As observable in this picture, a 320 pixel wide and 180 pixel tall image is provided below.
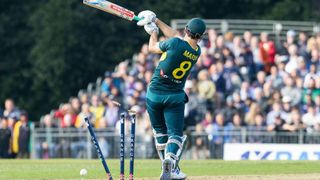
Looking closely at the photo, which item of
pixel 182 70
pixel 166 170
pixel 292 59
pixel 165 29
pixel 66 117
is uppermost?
pixel 292 59

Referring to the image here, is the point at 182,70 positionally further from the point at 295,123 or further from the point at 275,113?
the point at 275,113

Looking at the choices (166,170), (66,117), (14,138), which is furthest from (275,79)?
(166,170)

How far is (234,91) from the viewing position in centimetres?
3303

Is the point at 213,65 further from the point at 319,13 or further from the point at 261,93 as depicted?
the point at 319,13

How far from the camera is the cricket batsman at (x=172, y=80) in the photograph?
19.3 meters

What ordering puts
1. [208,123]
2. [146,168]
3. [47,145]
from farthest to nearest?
[47,145] < [208,123] < [146,168]

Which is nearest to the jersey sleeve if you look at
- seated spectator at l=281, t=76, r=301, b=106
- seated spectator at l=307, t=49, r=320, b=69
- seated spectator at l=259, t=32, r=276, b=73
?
seated spectator at l=281, t=76, r=301, b=106

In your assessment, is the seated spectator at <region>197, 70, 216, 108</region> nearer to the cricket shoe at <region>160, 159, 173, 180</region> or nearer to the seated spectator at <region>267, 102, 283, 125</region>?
the seated spectator at <region>267, 102, 283, 125</region>

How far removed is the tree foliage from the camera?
4378 centimetres

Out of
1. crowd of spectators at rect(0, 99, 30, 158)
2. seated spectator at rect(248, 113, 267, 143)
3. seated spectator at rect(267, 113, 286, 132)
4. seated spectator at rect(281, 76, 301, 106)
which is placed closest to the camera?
seated spectator at rect(267, 113, 286, 132)

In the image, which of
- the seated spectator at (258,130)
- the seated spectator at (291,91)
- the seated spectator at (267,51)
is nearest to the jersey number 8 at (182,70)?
the seated spectator at (258,130)

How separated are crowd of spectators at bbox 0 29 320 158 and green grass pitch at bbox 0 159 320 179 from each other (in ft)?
18.5

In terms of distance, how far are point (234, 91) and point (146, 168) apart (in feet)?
31.9

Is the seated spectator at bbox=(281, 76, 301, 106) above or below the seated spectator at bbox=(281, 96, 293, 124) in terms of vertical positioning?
above
